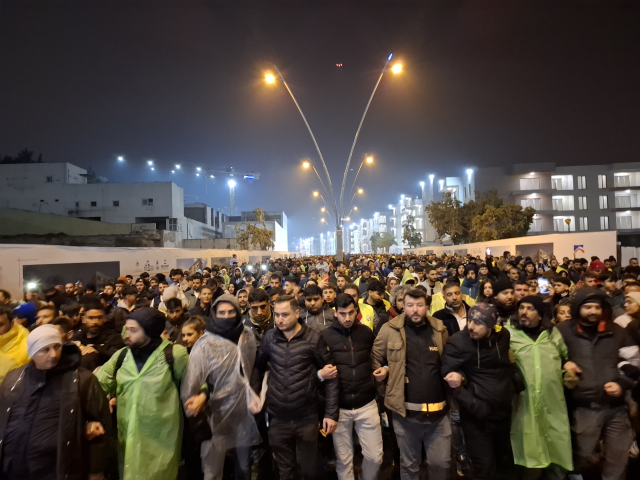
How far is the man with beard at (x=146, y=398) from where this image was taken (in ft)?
11.0

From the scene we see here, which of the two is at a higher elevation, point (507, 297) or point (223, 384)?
point (507, 297)

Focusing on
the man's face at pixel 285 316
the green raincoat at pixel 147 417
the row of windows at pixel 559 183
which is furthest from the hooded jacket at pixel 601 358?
the row of windows at pixel 559 183

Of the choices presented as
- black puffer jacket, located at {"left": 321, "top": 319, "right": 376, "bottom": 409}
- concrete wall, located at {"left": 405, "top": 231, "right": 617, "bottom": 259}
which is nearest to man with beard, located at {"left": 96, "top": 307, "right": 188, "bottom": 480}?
black puffer jacket, located at {"left": 321, "top": 319, "right": 376, "bottom": 409}

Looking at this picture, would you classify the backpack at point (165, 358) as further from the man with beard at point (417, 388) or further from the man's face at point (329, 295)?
the man's face at point (329, 295)

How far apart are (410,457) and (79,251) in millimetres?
13371

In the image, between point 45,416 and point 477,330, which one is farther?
point 477,330

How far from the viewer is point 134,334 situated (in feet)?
11.3

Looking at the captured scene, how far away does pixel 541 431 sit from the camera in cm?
385

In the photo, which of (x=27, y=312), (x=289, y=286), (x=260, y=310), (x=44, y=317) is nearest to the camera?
(x=260, y=310)

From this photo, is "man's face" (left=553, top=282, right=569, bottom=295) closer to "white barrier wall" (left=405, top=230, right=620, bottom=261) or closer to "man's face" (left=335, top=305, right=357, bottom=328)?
"man's face" (left=335, top=305, right=357, bottom=328)

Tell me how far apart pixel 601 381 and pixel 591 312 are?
0.64 meters

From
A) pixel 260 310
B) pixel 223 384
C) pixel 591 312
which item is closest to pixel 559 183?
pixel 591 312

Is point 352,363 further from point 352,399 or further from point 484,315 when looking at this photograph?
point 484,315

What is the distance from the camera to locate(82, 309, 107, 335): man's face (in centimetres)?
470
